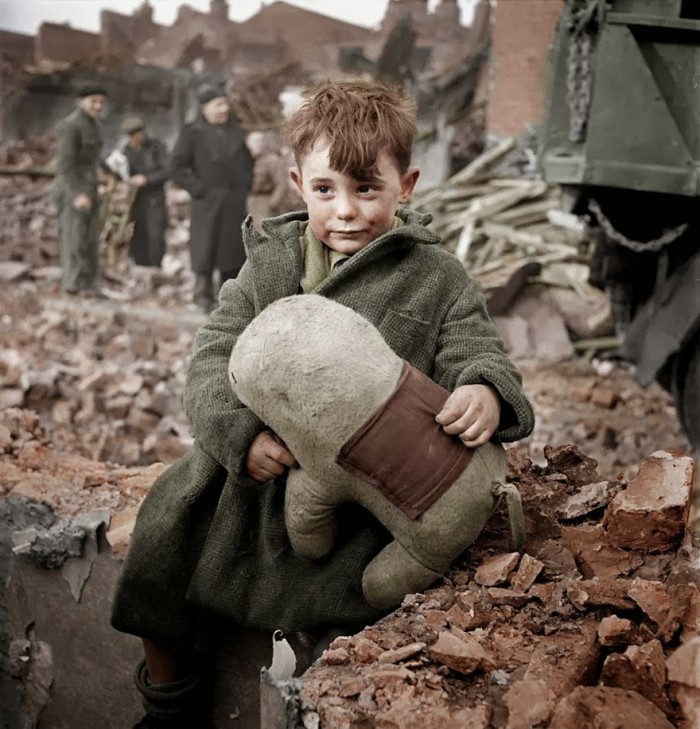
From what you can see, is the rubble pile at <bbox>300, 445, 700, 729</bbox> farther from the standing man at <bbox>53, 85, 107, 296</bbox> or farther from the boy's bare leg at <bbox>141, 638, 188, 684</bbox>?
the standing man at <bbox>53, 85, 107, 296</bbox>

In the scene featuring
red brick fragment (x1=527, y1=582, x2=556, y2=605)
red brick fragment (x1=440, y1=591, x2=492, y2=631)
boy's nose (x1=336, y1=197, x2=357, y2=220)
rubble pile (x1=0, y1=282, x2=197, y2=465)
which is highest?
boy's nose (x1=336, y1=197, x2=357, y2=220)

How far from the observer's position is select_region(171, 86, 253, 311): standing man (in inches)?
290

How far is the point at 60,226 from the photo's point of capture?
24.5 feet

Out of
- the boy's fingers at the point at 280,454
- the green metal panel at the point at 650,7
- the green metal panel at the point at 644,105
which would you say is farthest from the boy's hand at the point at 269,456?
the green metal panel at the point at 650,7

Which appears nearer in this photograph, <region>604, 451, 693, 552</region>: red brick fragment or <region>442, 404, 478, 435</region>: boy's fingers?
<region>442, 404, 478, 435</region>: boy's fingers

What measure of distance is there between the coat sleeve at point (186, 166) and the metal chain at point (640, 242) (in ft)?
13.6

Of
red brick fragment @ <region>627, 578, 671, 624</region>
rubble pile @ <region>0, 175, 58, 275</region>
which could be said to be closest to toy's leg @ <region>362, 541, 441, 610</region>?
red brick fragment @ <region>627, 578, 671, 624</region>

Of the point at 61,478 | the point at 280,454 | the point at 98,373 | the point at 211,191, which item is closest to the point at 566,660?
the point at 280,454

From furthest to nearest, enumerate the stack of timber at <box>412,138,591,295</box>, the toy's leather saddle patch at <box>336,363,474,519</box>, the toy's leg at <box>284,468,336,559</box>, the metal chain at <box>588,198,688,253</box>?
Result: the stack of timber at <box>412,138,591,295</box>, the metal chain at <box>588,198,688,253</box>, the toy's leg at <box>284,468,336,559</box>, the toy's leather saddle patch at <box>336,363,474,519</box>

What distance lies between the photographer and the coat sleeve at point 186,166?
7.33 m

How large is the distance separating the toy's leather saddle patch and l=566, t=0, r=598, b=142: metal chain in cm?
303

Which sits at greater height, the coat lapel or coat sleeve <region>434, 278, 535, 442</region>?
the coat lapel

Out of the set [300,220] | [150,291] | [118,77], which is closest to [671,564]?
[300,220]

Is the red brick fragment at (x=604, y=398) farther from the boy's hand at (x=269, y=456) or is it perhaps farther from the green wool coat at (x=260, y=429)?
the boy's hand at (x=269, y=456)
